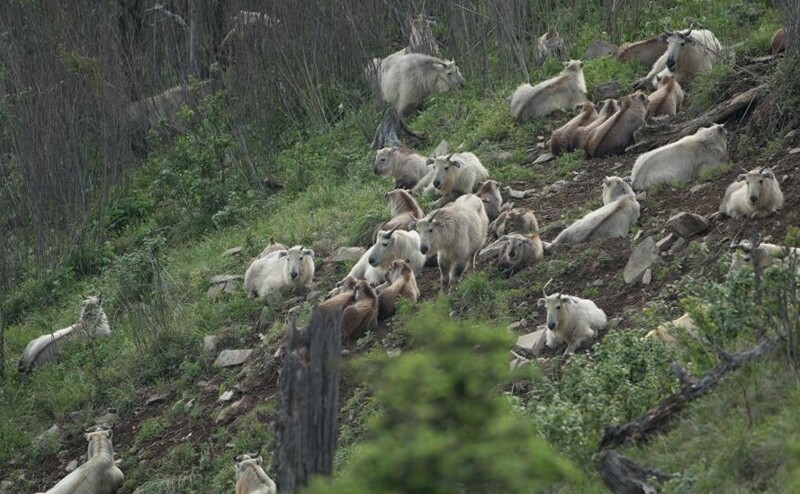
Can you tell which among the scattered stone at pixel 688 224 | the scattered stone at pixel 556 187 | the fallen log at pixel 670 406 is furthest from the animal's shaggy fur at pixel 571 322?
the scattered stone at pixel 556 187

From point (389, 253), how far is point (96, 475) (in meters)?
3.37

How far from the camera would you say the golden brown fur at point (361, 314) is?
40.4 feet

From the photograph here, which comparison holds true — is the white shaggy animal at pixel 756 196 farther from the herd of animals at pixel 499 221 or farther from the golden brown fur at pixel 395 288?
the golden brown fur at pixel 395 288

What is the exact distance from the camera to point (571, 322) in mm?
10477

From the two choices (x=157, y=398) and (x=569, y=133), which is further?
(x=569, y=133)

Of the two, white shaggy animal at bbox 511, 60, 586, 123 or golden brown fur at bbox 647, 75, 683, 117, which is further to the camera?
white shaggy animal at bbox 511, 60, 586, 123

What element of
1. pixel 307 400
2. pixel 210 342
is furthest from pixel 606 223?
pixel 307 400

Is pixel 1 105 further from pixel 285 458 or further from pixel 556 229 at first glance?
pixel 285 458

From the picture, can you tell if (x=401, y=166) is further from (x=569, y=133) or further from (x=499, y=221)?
(x=499, y=221)

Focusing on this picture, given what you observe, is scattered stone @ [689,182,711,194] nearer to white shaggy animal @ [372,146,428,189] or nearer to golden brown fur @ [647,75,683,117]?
golden brown fur @ [647,75,683,117]

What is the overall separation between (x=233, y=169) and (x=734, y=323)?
1235 centimetres

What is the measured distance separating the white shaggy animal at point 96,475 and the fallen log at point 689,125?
616cm

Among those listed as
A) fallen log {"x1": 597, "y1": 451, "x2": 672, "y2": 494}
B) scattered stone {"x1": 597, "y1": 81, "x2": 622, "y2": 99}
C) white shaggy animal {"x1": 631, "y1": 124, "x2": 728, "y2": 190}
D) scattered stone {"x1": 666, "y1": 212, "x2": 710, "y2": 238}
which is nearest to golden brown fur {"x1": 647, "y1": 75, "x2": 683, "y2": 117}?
scattered stone {"x1": 597, "y1": 81, "x2": 622, "y2": 99}

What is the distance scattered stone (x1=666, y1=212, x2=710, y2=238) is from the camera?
11625 millimetres
